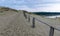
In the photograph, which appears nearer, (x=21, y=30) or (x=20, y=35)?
(x=20, y=35)

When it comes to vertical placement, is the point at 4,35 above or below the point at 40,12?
above

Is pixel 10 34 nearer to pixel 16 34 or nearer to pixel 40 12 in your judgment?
pixel 16 34

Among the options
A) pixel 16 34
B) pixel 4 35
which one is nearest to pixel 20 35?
pixel 16 34

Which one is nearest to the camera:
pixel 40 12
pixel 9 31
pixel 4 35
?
pixel 4 35

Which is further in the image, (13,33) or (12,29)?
(12,29)

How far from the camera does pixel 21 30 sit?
8.65 meters

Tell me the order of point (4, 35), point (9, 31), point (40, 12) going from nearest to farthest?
point (4, 35) < point (9, 31) < point (40, 12)

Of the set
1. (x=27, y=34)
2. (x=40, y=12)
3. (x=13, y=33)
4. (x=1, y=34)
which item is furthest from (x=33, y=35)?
(x=40, y=12)

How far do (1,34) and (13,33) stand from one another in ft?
1.71

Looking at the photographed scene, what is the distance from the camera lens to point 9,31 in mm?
8367

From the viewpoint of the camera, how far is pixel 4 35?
772 cm

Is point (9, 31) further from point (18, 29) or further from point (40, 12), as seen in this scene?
point (40, 12)

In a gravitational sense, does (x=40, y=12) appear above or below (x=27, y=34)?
below

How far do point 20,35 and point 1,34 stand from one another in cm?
80
